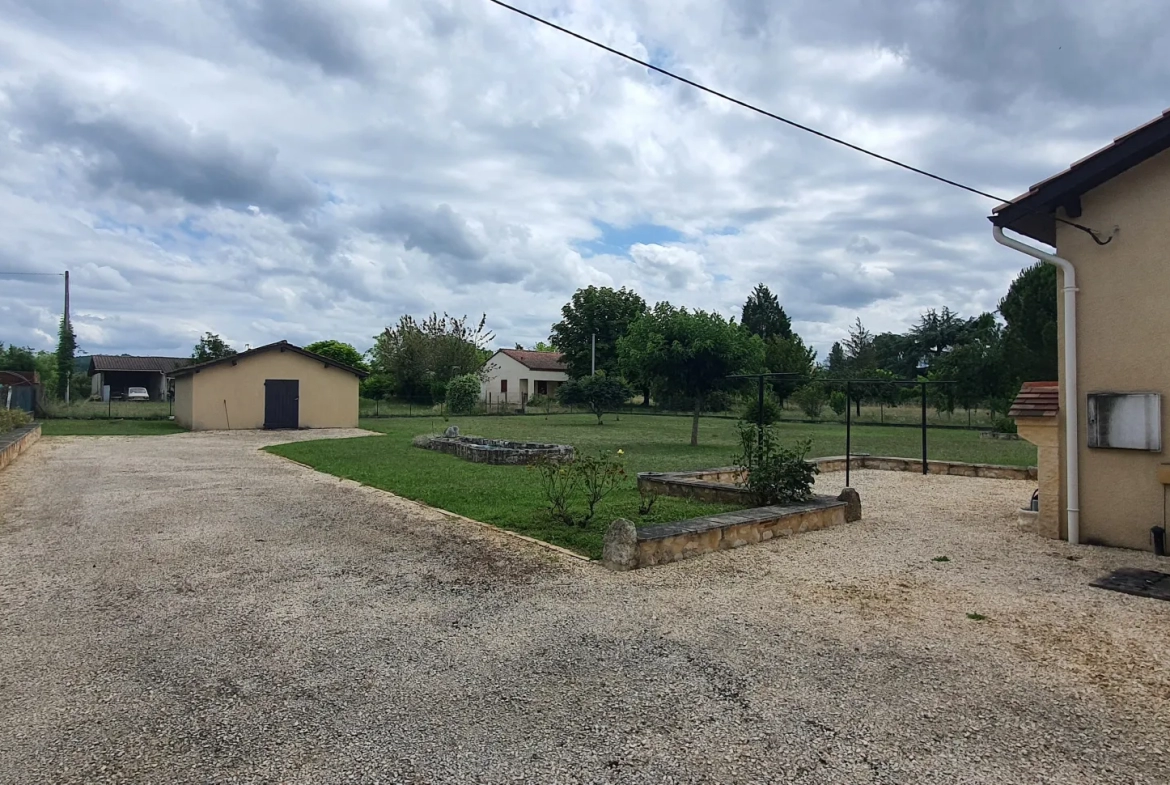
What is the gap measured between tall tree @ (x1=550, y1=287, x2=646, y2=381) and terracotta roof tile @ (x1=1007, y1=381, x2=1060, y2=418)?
148ft

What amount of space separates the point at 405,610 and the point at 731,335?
15.3 m

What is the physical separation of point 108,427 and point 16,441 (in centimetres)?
1072

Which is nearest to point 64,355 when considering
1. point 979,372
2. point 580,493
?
point 580,493

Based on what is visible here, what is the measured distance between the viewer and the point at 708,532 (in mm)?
6488

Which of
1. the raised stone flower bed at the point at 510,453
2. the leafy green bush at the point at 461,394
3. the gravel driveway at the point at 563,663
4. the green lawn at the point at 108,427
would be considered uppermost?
the leafy green bush at the point at 461,394

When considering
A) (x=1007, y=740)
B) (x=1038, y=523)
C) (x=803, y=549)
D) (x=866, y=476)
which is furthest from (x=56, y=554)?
(x=866, y=476)

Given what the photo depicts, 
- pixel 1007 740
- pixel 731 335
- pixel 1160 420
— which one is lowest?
pixel 1007 740

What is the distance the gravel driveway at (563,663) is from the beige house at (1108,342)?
1.75ft

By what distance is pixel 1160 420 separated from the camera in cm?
630

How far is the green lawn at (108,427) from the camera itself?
2293 cm

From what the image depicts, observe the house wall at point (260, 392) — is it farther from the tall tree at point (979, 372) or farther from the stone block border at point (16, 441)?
the tall tree at point (979, 372)

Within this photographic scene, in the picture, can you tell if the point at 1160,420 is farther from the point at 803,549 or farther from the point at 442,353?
the point at 442,353

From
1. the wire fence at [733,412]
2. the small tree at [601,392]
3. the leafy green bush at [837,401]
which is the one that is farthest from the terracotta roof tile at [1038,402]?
the leafy green bush at [837,401]

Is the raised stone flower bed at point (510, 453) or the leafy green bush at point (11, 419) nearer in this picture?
the raised stone flower bed at point (510, 453)
